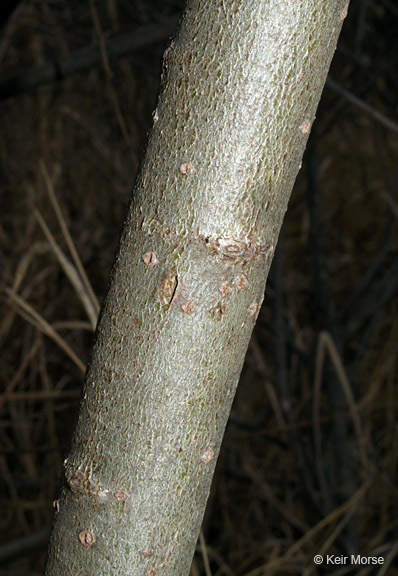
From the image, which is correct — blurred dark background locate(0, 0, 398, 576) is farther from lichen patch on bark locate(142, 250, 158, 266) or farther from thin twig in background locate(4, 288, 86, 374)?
lichen patch on bark locate(142, 250, 158, 266)

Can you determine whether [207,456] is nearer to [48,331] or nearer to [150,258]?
[150,258]

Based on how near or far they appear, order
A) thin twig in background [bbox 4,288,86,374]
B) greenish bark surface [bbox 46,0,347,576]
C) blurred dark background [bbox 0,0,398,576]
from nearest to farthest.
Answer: greenish bark surface [bbox 46,0,347,576] < thin twig in background [bbox 4,288,86,374] < blurred dark background [bbox 0,0,398,576]

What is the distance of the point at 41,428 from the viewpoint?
4.11 feet

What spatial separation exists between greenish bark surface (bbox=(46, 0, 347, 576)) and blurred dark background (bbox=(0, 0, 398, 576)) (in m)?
0.48

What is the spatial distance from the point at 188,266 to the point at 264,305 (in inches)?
42.8

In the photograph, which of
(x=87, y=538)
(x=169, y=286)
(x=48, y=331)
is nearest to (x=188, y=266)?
(x=169, y=286)

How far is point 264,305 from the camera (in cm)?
136

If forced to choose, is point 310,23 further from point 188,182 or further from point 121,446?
point 121,446

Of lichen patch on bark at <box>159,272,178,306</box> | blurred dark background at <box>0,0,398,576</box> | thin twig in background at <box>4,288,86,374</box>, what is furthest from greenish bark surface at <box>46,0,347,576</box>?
blurred dark background at <box>0,0,398,576</box>

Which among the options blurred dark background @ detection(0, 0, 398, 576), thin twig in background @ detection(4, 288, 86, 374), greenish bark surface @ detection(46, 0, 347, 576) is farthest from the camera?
blurred dark background @ detection(0, 0, 398, 576)

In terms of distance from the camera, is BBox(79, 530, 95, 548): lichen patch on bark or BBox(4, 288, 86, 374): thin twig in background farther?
BBox(4, 288, 86, 374): thin twig in background

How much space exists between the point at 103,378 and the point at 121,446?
0.11 ft

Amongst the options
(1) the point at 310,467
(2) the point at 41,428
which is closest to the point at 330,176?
(1) the point at 310,467

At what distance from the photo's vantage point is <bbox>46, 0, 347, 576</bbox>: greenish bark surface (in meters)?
0.28
